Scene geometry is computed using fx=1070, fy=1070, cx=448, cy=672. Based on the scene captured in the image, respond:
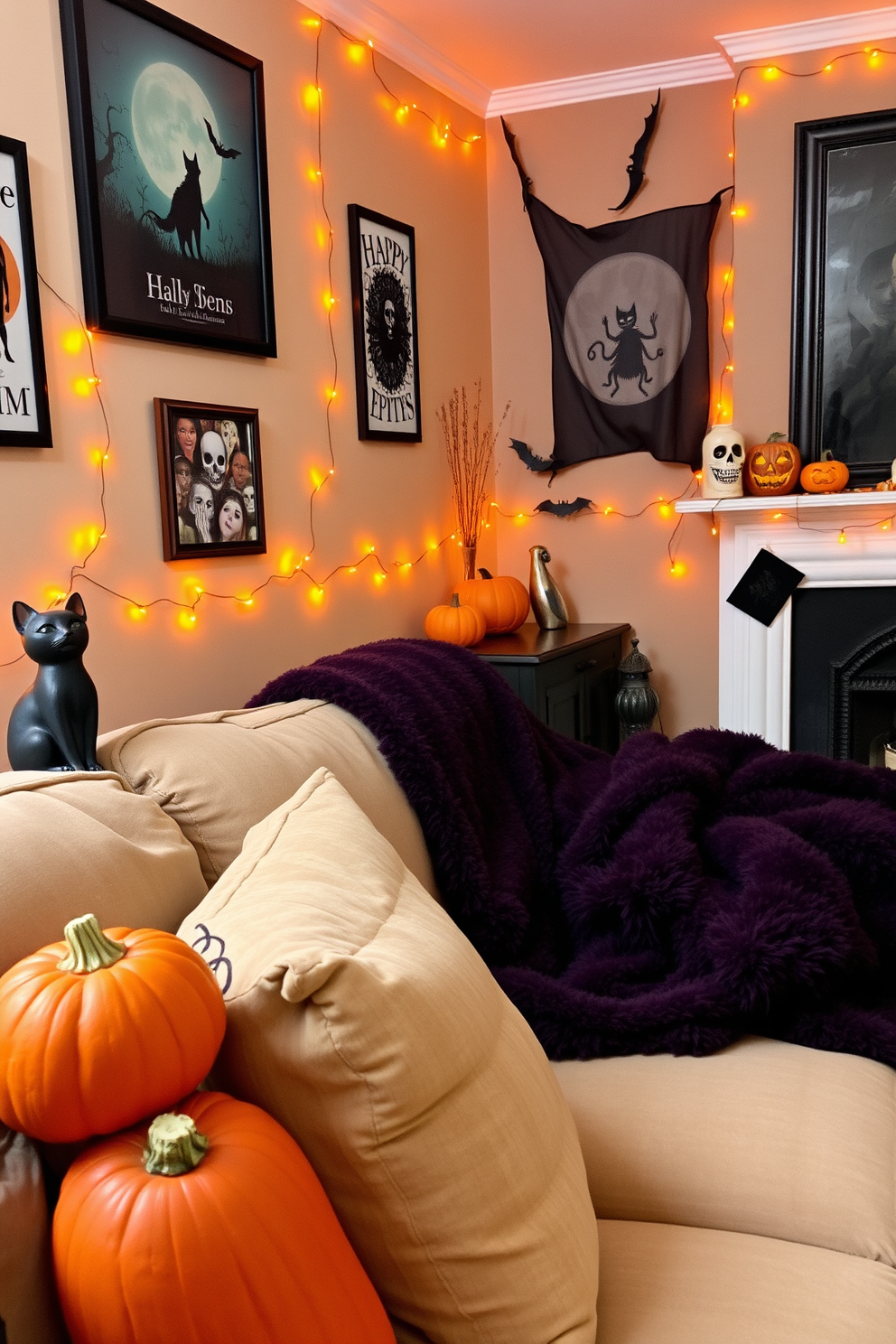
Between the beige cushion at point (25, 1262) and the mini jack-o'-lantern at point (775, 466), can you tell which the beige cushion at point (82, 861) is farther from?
the mini jack-o'-lantern at point (775, 466)

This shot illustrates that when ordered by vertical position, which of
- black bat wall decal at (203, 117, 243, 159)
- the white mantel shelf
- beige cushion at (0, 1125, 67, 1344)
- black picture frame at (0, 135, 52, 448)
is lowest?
beige cushion at (0, 1125, 67, 1344)

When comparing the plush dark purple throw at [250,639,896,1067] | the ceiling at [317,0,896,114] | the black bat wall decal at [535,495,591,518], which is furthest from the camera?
the black bat wall decal at [535,495,591,518]

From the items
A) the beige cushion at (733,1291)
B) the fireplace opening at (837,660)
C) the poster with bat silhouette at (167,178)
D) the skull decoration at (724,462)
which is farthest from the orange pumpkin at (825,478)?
the beige cushion at (733,1291)

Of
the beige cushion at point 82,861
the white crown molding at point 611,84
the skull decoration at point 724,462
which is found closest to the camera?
the beige cushion at point 82,861

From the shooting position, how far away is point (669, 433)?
12.6 ft

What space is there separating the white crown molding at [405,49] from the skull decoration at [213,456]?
129cm

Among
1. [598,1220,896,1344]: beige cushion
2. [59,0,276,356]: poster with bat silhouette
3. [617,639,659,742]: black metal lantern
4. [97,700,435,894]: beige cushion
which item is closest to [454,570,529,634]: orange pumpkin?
[617,639,659,742]: black metal lantern

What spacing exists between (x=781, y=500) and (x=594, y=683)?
853 mm

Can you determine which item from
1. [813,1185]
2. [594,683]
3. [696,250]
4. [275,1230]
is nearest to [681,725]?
[594,683]

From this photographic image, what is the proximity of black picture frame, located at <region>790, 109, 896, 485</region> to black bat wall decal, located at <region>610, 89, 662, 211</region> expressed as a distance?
0.54 m

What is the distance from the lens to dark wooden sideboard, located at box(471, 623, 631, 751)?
3141mm

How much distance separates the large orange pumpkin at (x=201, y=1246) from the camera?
2.20ft

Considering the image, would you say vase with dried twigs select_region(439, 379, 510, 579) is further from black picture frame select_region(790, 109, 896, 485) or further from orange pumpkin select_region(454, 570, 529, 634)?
black picture frame select_region(790, 109, 896, 485)

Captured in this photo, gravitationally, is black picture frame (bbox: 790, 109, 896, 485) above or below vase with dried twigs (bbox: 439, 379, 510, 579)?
above
